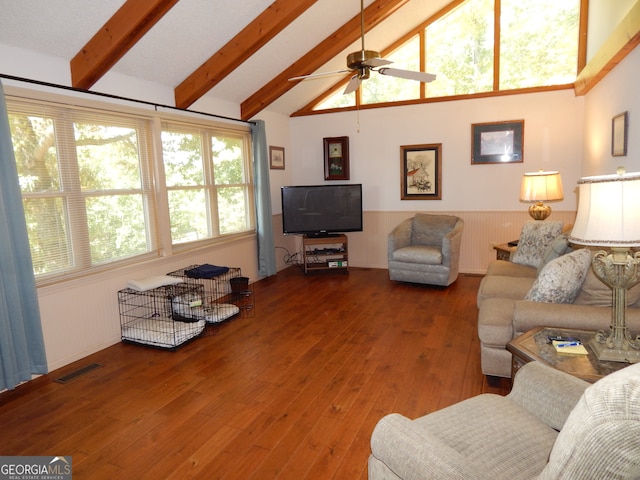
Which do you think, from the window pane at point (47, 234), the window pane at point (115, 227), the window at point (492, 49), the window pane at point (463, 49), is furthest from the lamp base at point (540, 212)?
the window pane at point (47, 234)

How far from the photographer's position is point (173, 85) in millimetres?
4293

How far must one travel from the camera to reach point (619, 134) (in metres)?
3.42

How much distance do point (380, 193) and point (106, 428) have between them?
15.3 feet

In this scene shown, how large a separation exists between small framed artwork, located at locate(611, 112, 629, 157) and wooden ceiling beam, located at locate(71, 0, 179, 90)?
3460 millimetres

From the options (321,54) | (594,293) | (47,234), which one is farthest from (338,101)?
(594,293)

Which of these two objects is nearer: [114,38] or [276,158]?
[114,38]

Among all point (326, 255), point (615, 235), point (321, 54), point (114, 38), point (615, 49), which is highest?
point (321, 54)

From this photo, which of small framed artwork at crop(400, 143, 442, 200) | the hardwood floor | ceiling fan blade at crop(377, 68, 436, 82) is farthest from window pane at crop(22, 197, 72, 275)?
small framed artwork at crop(400, 143, 442, 200)

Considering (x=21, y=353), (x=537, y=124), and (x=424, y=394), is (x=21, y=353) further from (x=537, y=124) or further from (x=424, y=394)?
(x=537, y=124)

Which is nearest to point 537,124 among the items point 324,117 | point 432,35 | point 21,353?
point 432,35

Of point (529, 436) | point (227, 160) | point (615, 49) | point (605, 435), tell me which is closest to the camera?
point (605, 435)

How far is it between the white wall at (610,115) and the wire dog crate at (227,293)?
11.8 ft

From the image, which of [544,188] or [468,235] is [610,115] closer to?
[544,188]

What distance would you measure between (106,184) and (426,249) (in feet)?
11.6
